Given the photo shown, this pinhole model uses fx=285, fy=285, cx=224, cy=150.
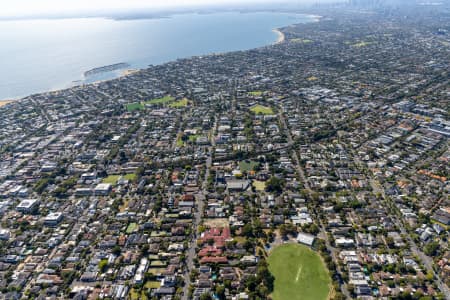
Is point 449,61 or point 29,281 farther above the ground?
point 29,281

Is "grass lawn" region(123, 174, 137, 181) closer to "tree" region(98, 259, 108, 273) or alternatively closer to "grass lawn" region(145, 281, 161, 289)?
"tree" region(98, 259, 108, 273)

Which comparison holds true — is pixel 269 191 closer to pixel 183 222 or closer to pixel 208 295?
pixel 183 222

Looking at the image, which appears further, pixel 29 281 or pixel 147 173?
pixel 147 173

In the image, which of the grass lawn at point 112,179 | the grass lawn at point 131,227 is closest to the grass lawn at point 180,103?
the grass lawn at point 112,179

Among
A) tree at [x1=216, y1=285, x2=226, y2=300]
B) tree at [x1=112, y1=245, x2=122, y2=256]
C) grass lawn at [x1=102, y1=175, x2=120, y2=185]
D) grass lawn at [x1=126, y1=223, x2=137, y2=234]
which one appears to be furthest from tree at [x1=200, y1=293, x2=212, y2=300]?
grass lawn at [x1=102, y1=175, x2=120, y2=185]

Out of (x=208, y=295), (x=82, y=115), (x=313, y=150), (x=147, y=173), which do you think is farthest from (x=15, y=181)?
(x=313, y=150)

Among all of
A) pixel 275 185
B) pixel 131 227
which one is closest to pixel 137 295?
pixel 131 227

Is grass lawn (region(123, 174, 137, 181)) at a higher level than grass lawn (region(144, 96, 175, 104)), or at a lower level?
higher
